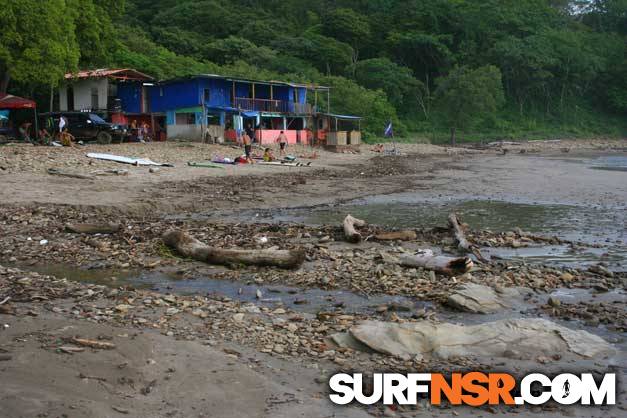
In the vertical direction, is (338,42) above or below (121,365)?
above

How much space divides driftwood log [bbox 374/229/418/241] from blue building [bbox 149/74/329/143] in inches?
1071

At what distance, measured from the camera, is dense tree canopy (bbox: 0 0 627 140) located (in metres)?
59.8

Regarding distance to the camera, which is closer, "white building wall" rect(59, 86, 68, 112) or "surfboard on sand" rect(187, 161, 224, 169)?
→ "surfboard on sand" rect(187, 161, 224, 169)

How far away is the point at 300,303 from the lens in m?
7.94

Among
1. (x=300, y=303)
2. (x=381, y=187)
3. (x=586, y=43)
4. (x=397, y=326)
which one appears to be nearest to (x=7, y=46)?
(x=381, y=187)

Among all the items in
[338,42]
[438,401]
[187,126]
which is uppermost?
[338,42]

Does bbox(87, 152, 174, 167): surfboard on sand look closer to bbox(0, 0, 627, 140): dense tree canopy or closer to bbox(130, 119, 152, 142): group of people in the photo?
bbox(130, 119, 152, 142): group of people

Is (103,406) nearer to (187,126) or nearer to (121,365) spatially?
(121,365)

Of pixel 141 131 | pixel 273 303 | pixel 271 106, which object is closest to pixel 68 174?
pixel 273 303

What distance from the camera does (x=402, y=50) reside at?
78.9 meters

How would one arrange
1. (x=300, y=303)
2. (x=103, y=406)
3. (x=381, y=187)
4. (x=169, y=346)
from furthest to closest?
(x=381, y=187) < (x=300, y=303) < (x=169, y=346) < (x=103, y=406)

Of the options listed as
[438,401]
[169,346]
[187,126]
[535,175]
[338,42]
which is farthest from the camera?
[338,42]

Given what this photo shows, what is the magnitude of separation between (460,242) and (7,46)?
25.7 m

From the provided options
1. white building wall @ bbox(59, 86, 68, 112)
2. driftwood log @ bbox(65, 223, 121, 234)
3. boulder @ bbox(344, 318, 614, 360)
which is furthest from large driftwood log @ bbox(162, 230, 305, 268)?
white building wall @ bbox(59, 86, 68, 112)
